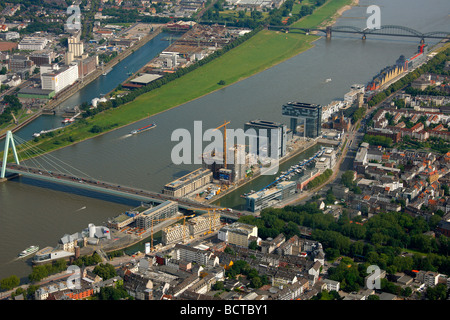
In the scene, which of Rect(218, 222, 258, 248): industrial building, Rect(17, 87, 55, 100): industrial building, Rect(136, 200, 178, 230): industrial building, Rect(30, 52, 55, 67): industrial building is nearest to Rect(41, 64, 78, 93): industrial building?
Rect(17, 87, 55, 100): industrial building

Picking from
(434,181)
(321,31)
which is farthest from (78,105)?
(321,31)

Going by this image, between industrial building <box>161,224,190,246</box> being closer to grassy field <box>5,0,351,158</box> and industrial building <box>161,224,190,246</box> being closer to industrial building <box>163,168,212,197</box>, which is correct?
industrial building <box>163,168,212,197</box>

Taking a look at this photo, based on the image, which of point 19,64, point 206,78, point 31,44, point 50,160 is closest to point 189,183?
point 50,160

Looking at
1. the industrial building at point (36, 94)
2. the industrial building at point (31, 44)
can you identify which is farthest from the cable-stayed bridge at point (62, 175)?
the industrial building at point (31, 44)

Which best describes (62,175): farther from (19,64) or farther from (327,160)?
(19,64)

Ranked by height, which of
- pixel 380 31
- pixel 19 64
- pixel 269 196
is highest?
pixel 380 31

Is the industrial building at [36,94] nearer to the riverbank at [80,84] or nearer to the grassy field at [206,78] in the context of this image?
the riverbank at [80,84]

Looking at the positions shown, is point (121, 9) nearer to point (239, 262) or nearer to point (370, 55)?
point (370, 55)
